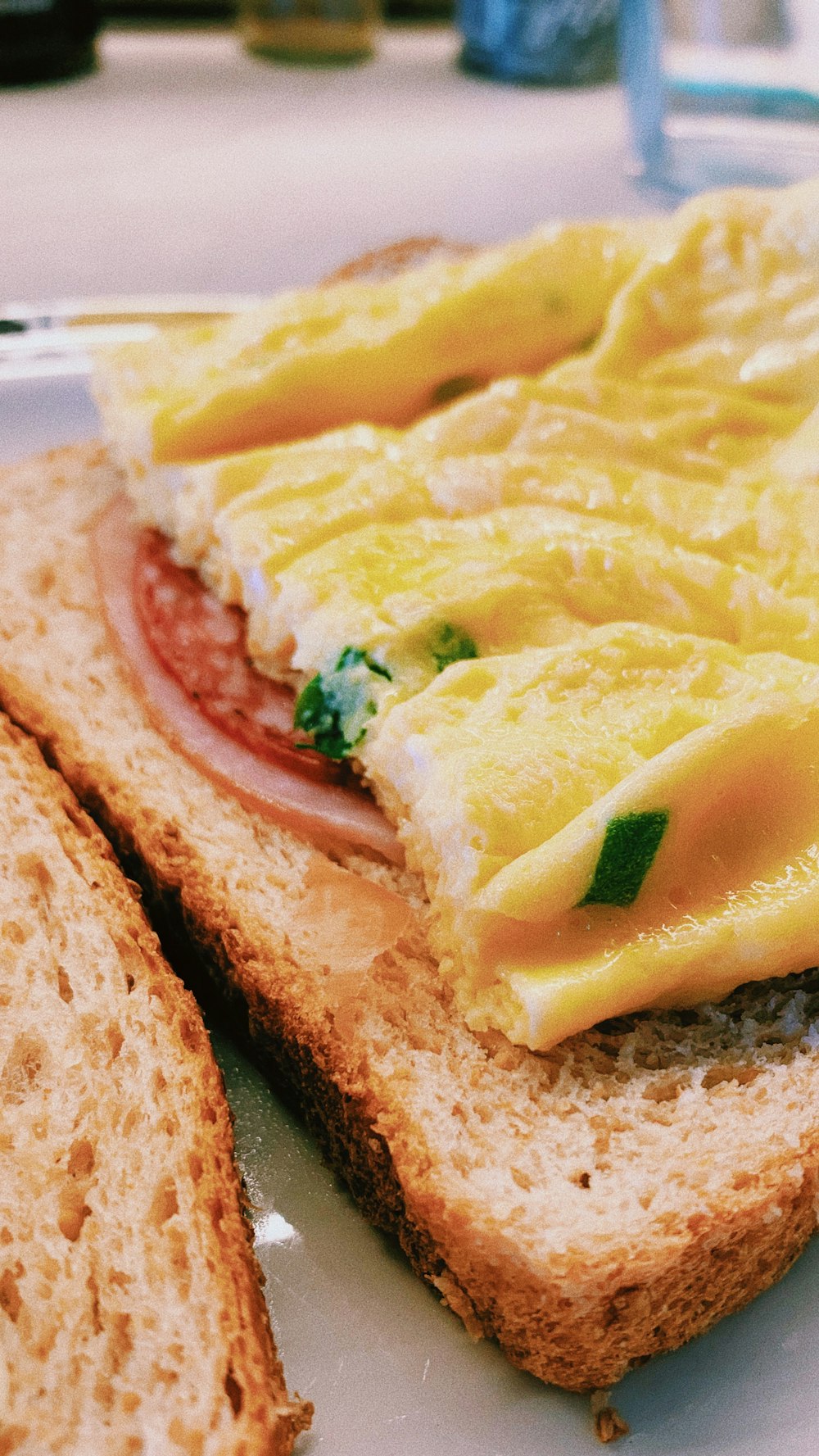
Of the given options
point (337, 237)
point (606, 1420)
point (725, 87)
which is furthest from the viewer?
point (337, 237)

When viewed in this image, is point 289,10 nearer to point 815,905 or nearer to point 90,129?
point 90,129

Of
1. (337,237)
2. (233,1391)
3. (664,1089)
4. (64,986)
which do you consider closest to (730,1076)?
(664,1089)

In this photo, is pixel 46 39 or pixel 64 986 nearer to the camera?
pixel 64 986

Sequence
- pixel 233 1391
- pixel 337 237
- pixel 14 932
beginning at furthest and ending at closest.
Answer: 1. pixel 337 237
2. pixel 14 932
3. pixel 233 1391

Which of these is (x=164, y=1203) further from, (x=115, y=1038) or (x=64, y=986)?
(x=64, y=986)

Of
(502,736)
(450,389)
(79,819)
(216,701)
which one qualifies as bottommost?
(79,819)

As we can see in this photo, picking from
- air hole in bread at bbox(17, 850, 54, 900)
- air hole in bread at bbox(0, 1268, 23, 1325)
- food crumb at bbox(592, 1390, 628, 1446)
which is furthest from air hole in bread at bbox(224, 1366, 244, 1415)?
air hole in bread at bbox(17, 850, 54, 900)
